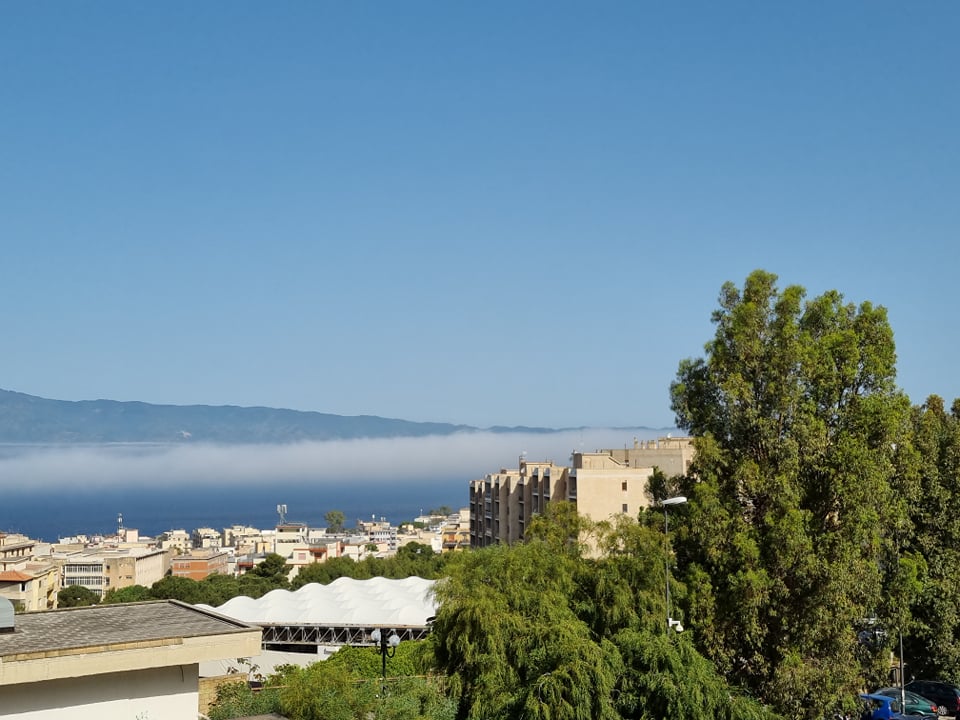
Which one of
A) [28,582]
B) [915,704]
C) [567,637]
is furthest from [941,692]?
[28,582]

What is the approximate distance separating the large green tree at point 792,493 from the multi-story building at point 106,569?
10606 centimetres

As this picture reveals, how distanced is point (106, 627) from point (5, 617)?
3.40ft

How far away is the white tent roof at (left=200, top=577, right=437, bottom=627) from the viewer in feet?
153

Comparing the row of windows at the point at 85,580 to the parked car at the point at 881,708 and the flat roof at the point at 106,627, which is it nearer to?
the parked car at the point at 881,708

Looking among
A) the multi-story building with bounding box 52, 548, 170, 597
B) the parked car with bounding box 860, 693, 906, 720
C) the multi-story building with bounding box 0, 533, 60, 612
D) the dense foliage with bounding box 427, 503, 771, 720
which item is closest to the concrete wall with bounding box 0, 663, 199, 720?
the dense foliage with bounding box 427, 503, 771, 720

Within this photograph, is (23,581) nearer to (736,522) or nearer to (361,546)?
(736,522)

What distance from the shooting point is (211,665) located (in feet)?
110

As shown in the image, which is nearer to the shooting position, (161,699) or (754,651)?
(161,699)

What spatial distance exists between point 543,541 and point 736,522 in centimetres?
596

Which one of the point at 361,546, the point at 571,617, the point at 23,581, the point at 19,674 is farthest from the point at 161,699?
the point at 361,546

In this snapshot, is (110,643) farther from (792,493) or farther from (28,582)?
(28,582)

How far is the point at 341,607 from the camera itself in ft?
164

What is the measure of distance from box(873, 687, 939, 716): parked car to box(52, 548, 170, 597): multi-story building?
105 metres

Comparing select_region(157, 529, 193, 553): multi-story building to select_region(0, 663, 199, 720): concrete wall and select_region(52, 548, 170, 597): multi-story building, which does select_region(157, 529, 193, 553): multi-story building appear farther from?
select_region(0, 663, 199, 720): concrete wall
